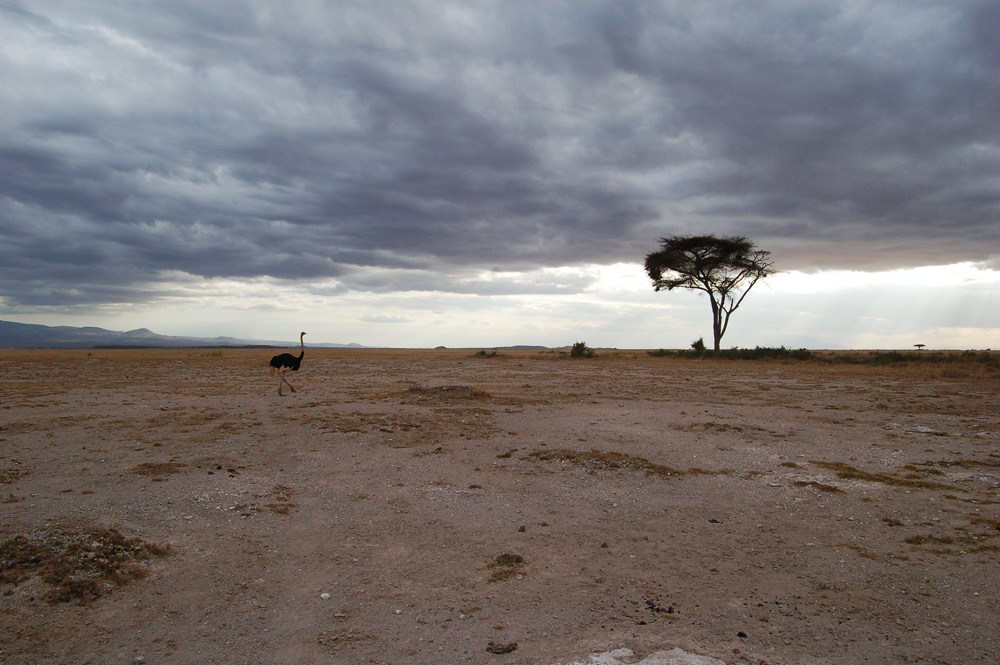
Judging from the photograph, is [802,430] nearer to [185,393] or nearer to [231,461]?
[231,461]

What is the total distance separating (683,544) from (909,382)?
23.3 metres

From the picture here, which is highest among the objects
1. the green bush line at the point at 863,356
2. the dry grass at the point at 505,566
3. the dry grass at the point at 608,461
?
the green bush line at the point at 863,356

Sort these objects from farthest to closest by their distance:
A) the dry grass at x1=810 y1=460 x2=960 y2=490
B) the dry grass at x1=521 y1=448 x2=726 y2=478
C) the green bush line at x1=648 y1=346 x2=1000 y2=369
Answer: the green bush line at x1=648 y1=346 x2=1000 y2=369 < the dry grass at x1=521 y1=448 x2=726 y2=478 < the dry grass at x1=810 y1=460 x2=960 y2=490

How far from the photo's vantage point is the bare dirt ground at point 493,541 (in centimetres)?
429

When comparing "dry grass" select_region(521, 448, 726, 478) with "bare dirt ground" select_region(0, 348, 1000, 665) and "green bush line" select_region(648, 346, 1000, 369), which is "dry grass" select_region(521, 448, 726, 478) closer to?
"bare dirt ground" select_region(0, 348, 1000, 665)

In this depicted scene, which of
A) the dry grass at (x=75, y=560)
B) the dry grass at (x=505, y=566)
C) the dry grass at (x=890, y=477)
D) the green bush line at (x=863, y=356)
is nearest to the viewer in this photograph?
the dry grass at (x=75, y=560)

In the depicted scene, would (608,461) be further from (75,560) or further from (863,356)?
(863,356)

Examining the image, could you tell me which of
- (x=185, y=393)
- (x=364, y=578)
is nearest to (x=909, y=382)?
(x=364, y=578)

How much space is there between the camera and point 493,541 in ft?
20.6

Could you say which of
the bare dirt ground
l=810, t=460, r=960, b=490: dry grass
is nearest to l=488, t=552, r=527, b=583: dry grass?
the bare dirt ground

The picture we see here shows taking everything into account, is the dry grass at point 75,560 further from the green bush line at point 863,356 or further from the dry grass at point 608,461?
the green bush line at point 863,356

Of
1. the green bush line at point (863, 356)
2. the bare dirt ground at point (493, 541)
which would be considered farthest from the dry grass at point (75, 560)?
the green bush line at point (863, 356)

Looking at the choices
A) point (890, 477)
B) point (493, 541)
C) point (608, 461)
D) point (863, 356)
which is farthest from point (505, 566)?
point (863, 356)

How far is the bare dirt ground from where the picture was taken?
429 centimetres
